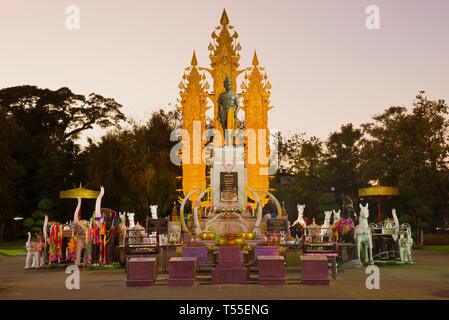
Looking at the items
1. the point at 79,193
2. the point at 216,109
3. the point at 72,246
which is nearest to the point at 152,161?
the point at 216,109

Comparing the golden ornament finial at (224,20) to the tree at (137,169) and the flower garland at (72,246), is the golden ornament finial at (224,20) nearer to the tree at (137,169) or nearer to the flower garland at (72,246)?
the tree at (137,169)

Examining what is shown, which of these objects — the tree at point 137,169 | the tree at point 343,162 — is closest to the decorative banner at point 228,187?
the tree at point 137,169

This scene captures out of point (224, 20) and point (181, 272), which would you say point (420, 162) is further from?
point (181, 272)

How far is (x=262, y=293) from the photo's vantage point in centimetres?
920

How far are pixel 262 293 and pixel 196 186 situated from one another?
15.9 meters

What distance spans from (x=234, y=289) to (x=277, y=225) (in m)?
7.10

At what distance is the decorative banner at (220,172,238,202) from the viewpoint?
2002cm

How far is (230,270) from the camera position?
10.7m

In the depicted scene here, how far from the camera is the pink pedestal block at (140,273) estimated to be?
10492 millimetres

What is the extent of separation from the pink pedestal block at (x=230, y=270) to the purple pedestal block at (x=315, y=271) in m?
1.25

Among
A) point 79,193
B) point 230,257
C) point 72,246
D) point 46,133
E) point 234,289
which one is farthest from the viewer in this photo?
point 46,133

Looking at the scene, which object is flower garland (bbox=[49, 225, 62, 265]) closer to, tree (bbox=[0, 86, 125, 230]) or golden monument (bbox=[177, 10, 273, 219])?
golden monument (bbox=[177, 10, 273, 219])

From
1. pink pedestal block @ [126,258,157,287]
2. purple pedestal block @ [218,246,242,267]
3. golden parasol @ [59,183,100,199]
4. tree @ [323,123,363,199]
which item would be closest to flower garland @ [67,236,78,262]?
golden parasol @ [59,183,100,199]

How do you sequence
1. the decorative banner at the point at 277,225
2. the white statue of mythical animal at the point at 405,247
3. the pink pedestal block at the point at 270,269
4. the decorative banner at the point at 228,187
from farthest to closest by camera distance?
the decorative banner at the point at 228,187 → the decorative banner at the point at 277,225 → the white statue of mythical animal at the point at 405,247 → the pink pedestal block at the point at 270,269
